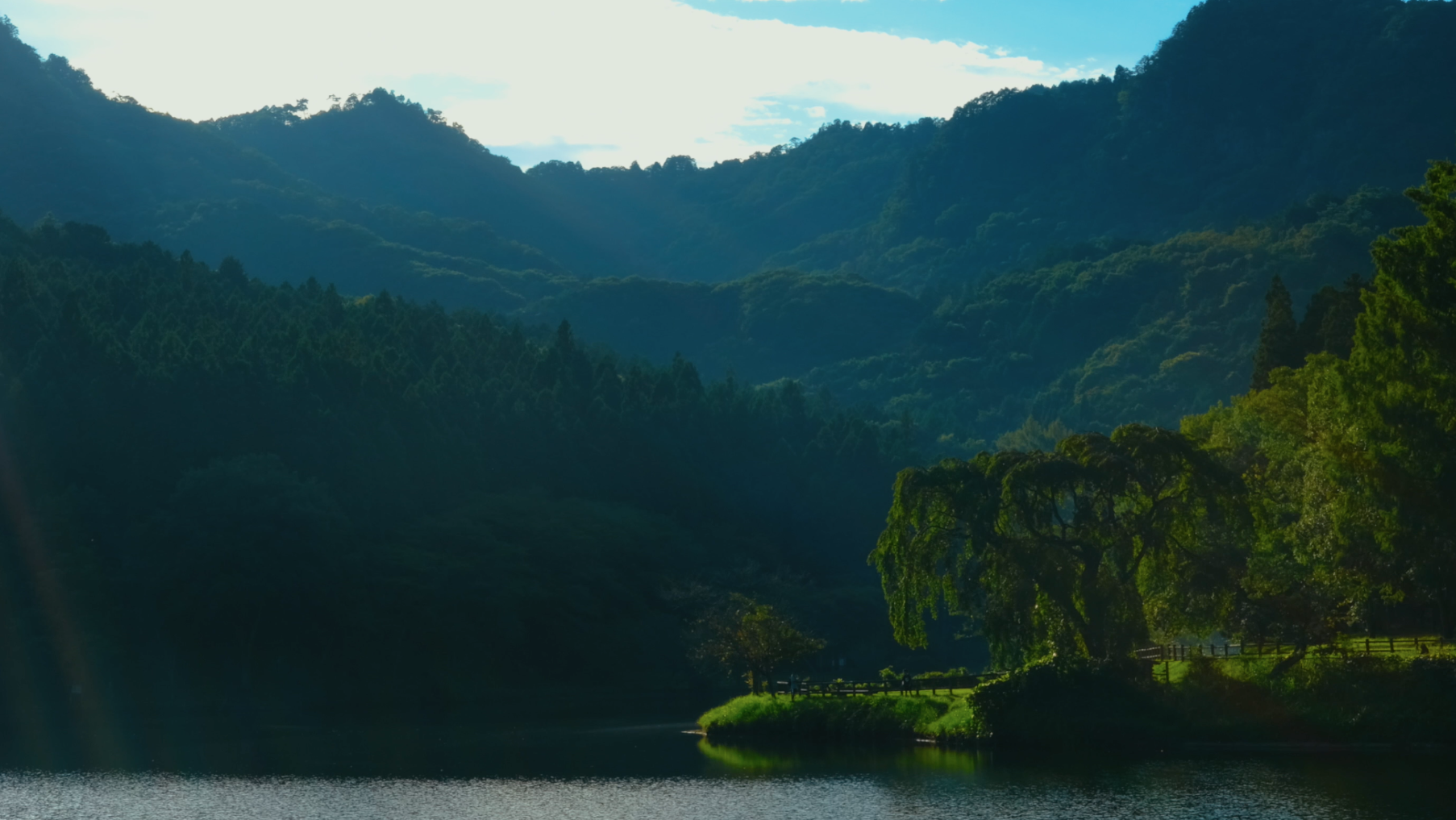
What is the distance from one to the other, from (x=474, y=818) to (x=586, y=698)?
178 feet

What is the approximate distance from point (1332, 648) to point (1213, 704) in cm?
419

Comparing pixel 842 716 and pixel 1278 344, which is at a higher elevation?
pixel 1278 344

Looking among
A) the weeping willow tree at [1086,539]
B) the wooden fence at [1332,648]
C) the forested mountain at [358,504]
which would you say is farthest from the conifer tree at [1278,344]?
the forested mountain at [358,504]

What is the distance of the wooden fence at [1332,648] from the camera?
49.7 meters

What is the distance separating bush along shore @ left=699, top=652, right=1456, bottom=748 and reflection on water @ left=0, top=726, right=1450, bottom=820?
2.36 m

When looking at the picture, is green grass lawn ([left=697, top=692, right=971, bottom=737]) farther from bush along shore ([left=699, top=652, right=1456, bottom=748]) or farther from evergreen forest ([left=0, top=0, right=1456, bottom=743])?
evergreen forest ([left=0, top=0, right=1456, bottom=743])

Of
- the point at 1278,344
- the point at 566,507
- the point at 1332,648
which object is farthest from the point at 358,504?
the point at 1332,648

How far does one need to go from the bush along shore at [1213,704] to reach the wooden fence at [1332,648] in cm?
84

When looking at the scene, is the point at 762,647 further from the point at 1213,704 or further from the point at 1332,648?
the point at 1332,648

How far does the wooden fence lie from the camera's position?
49719 mm

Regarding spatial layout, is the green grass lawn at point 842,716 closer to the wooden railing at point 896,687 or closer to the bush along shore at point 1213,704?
the bush along shore at point 1213,704

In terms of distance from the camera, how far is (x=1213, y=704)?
162ft

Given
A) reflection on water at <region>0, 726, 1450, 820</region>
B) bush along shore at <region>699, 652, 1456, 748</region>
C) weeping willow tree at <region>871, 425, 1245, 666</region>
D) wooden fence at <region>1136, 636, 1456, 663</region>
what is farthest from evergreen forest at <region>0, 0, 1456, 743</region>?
reflection on water at <region>0, 726, 1450, 820</region>

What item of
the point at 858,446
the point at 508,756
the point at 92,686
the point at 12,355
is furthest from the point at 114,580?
the point at 858,446
